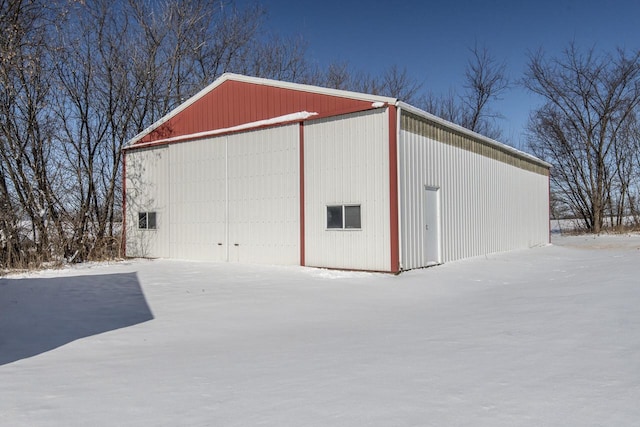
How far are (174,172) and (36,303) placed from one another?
24.4 ft

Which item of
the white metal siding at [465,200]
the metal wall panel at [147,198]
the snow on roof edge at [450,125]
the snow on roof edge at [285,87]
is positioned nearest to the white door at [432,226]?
the white metal siding at [465,200]

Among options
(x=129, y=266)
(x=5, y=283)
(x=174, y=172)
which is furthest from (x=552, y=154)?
(x=5, y=283)

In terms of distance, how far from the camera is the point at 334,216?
1136 centimetres

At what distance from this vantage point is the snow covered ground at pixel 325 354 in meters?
3.14

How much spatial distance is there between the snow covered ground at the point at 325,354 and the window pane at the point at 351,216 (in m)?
2.02

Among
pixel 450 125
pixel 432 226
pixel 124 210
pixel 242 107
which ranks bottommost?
pixel 432 226

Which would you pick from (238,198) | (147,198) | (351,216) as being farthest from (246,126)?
(147,198)

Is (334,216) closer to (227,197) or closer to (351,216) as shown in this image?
(351,216)

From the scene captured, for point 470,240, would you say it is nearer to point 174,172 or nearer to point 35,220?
point 174,172

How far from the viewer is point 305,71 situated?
28.7m

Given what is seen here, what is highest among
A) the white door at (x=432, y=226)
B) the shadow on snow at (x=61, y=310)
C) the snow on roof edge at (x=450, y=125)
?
the snow on roof edge at (x=450, y=125)

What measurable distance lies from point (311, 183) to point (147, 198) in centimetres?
676

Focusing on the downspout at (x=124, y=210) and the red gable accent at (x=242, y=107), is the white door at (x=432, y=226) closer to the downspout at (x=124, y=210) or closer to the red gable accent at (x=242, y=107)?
the red gable accent at (x=242, y=107)

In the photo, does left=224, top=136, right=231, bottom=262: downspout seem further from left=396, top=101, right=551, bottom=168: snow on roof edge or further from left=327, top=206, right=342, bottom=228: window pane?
left=396, top=101, right=551, bottom=168: snow on roof edge
